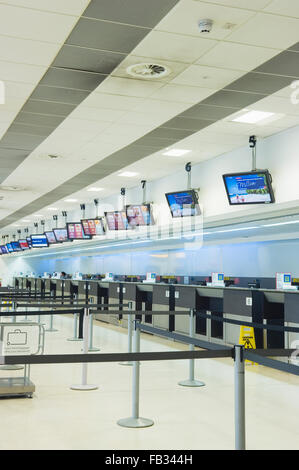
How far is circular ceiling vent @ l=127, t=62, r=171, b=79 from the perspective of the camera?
609 centimetres

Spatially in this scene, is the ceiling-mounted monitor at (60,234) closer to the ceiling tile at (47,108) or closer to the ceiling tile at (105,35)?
the ceiling tile at (47,108)

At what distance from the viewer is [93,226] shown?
17234 millimetres

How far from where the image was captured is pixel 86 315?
6566 mm

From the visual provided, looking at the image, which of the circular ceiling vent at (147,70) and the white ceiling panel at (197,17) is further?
the circular ceiling vent at (147,70)

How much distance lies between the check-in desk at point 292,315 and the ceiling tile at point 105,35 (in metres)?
4.21

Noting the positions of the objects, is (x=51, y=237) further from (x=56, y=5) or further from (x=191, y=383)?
(x=56, y=5)

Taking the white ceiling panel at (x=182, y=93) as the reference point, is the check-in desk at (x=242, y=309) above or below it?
below

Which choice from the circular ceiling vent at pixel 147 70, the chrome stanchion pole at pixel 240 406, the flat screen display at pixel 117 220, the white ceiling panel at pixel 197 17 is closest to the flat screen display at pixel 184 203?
the flat screen display at pixel 117 220

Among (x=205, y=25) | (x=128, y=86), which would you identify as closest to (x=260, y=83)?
(x=128, y=86)

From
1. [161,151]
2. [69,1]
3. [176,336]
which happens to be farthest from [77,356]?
[161,151]

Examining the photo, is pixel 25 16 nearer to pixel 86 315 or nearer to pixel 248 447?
pixel 86 315

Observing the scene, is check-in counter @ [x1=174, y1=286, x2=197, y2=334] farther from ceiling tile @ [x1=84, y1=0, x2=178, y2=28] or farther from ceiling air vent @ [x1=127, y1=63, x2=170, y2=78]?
ceiling tile @ [x1=84, y1=0, x2=178, y2=28]

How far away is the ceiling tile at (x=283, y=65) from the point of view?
18.8 ft

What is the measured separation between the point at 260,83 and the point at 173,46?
1.57 meters
